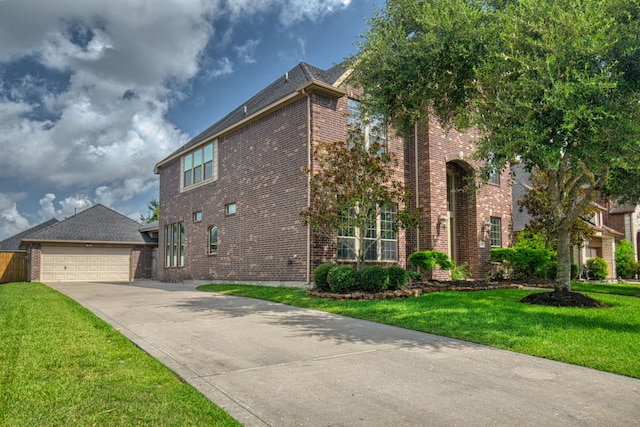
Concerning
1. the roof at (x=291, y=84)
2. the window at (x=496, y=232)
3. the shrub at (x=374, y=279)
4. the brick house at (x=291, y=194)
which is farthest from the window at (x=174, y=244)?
the window at (x=496, y=232)

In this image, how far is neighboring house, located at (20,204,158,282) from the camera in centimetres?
2564

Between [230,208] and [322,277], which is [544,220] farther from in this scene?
[230,208]

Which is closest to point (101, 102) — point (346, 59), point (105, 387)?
point (346, 59)

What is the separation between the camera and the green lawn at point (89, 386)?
3518mm

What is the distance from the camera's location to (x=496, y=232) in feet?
64.7

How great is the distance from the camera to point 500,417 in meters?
3.67

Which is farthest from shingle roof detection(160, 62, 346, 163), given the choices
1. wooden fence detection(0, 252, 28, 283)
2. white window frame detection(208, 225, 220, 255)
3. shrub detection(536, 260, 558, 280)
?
wooden fence detection(0, 252, 28, 283)

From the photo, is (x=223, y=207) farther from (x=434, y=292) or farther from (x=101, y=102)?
(x=434, y=292)

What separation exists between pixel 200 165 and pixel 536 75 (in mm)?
15768

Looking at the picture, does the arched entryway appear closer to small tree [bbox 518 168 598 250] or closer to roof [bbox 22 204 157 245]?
small tree [bbox 518 168 598 250]

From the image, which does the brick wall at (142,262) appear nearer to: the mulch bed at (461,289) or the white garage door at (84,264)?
the white garage door at (84,264)

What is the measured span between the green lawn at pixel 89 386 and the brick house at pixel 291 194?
8.06 metres

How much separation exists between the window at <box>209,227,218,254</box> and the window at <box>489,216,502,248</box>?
1181cm

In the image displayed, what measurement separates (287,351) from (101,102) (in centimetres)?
1444
